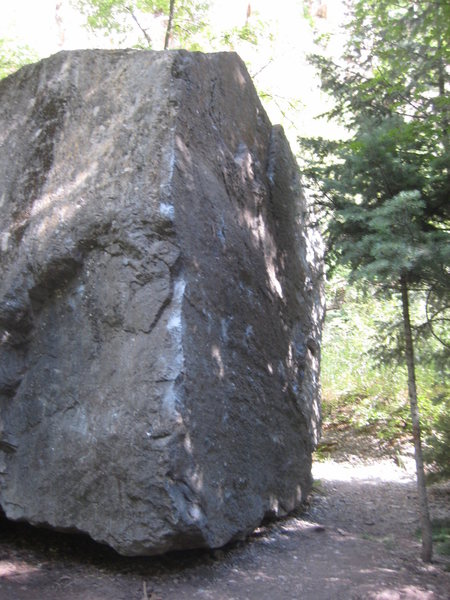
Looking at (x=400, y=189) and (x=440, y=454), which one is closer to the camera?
(x=400, y=189)

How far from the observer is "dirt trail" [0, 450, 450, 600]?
12.4ft

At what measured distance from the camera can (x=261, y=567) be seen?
4.30 m

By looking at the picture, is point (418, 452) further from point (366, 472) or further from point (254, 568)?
point (366, 472)

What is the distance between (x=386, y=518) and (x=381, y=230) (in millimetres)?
3144

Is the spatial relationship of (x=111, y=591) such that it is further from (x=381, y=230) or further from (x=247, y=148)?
(x=247, y=148)

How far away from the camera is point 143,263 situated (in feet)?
13.6

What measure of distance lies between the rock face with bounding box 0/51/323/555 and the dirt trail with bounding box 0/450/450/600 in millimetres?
296

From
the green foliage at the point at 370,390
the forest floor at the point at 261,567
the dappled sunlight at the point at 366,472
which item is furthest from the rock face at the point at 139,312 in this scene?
the green foliage at the point at 370,390

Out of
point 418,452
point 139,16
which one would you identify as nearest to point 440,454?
point 418,452

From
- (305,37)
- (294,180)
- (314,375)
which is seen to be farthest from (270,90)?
(314,375)

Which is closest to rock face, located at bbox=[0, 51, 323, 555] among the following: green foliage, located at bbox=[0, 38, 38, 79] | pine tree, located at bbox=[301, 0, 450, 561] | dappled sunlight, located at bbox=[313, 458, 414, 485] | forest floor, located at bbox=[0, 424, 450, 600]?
forest floor, located at bbox=[0, 424, 450, 600]

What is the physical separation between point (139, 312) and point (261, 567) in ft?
6.84

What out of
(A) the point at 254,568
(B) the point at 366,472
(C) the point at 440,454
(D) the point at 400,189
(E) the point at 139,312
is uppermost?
(D) the point at 400,189

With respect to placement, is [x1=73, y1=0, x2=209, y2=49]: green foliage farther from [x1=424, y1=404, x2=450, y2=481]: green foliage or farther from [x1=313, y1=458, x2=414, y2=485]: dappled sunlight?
[x1=424, y1=404, x2=450, y2=481]: green foliage
